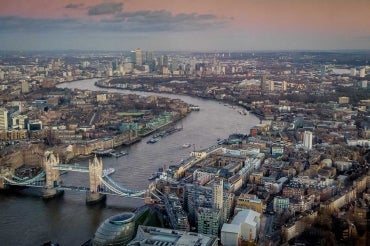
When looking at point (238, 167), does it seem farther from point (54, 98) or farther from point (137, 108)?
point (54, 98)

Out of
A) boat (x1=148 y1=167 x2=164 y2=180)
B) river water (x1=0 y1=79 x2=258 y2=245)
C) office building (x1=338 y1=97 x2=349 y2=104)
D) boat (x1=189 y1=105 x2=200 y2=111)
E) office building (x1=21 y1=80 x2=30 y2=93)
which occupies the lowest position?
river water (x1=0 y1=79 x2=258 y2=245)

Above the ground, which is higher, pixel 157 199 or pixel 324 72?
pixel 324 72

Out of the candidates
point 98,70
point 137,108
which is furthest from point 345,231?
point 98,70

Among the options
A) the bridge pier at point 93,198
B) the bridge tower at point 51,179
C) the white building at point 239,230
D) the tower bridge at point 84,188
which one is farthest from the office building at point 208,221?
the bridge tower at point 51,179

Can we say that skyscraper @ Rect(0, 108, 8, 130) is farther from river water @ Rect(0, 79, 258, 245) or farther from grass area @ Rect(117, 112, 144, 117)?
grass area @ Rect(117, 112, 144, 117)

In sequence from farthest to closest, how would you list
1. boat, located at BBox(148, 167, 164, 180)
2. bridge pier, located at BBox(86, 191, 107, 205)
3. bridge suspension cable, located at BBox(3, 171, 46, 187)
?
boat, located at BBox(148, 167, 164, 180) < bridge suspension cable, located at BBox(3, 171, 46, 187) < bridge pier, located at BBox(86, 191, 107, 205)

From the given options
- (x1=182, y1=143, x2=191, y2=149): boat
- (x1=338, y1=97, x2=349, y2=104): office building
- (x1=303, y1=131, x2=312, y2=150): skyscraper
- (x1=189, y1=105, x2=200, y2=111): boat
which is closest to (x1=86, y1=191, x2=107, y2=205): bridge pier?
(x1=182, y1=143, x2=191, y2=149): boat

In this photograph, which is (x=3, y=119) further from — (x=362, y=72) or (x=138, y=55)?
(x=362, y=72)
